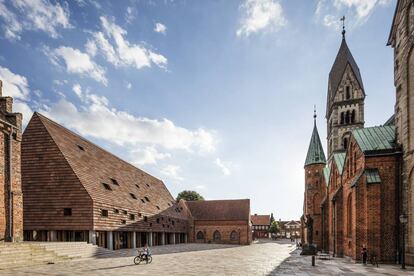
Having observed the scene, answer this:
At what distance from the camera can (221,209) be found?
5947 cm

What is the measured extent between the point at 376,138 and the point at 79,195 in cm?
2654

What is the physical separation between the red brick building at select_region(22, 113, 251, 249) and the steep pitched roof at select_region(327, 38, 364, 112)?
118ft

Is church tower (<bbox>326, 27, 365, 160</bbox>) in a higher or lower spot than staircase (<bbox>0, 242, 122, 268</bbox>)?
higher

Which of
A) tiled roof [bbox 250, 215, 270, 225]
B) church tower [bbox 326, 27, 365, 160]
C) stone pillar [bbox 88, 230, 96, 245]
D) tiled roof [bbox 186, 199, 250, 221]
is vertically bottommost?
tiled roof [bbox 250, 215, 270, 225]

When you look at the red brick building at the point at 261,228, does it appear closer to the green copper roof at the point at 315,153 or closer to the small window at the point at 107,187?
the green copper roof at the point at 315,153

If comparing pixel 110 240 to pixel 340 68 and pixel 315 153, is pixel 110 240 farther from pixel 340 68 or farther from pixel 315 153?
pixel 340 68

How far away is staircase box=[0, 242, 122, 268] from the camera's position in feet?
51.7

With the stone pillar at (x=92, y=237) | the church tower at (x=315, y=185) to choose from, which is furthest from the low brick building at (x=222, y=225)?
the stone pillar at (x=92, y=237)

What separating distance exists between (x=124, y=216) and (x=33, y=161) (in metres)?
10.9

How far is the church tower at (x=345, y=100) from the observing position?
45.3m

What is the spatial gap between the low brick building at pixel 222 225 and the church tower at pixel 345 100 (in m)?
22.6

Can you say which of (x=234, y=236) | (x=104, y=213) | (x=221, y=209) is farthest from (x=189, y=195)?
(x=104, y=213)

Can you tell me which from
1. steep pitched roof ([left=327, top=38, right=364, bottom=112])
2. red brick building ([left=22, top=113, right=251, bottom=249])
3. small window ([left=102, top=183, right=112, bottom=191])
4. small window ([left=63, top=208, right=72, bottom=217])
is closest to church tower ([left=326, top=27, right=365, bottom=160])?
steep pitched roof ([left=327, top=38, right=364, bottom=112])

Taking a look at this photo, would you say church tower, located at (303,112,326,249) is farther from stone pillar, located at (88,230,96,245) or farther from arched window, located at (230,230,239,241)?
stone pillar, located at (88,230,96,245)
